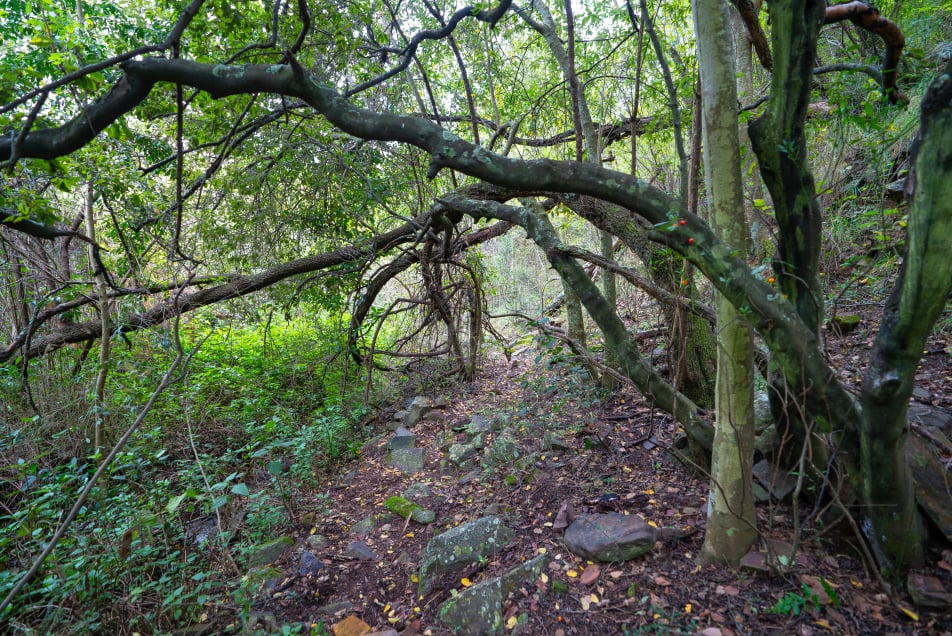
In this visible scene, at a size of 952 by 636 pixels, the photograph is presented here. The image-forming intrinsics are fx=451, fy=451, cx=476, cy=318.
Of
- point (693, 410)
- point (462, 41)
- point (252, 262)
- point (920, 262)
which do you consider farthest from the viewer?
point (462, 41)

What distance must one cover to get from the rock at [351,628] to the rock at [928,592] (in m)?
2.66

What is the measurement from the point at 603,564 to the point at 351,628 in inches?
57.6

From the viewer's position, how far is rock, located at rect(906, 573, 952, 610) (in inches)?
77.6

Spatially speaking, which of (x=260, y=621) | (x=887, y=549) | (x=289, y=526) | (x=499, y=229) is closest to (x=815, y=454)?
(x=887, y=549)

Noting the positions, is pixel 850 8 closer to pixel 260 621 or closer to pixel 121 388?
pixel 260 621

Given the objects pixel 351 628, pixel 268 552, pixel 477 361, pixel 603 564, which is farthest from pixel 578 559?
pixel 477 361

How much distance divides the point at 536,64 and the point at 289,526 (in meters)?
6.24

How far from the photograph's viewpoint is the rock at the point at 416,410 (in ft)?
17.3

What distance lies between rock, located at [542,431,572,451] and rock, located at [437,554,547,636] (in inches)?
52.0

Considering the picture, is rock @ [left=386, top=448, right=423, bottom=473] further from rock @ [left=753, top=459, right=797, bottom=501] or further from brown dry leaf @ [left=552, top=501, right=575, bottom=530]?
rock @ [left=753, top=459, right=797, bottom=501]

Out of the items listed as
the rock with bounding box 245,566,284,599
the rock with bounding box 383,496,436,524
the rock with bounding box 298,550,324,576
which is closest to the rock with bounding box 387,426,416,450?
the rock with bounding box 383,496,436,524

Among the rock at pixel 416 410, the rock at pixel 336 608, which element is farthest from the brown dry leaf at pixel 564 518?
the rock at pixel 416 410

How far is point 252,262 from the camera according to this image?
5828 mm

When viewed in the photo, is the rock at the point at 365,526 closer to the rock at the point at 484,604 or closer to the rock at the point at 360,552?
the rock at the point at 360,552
